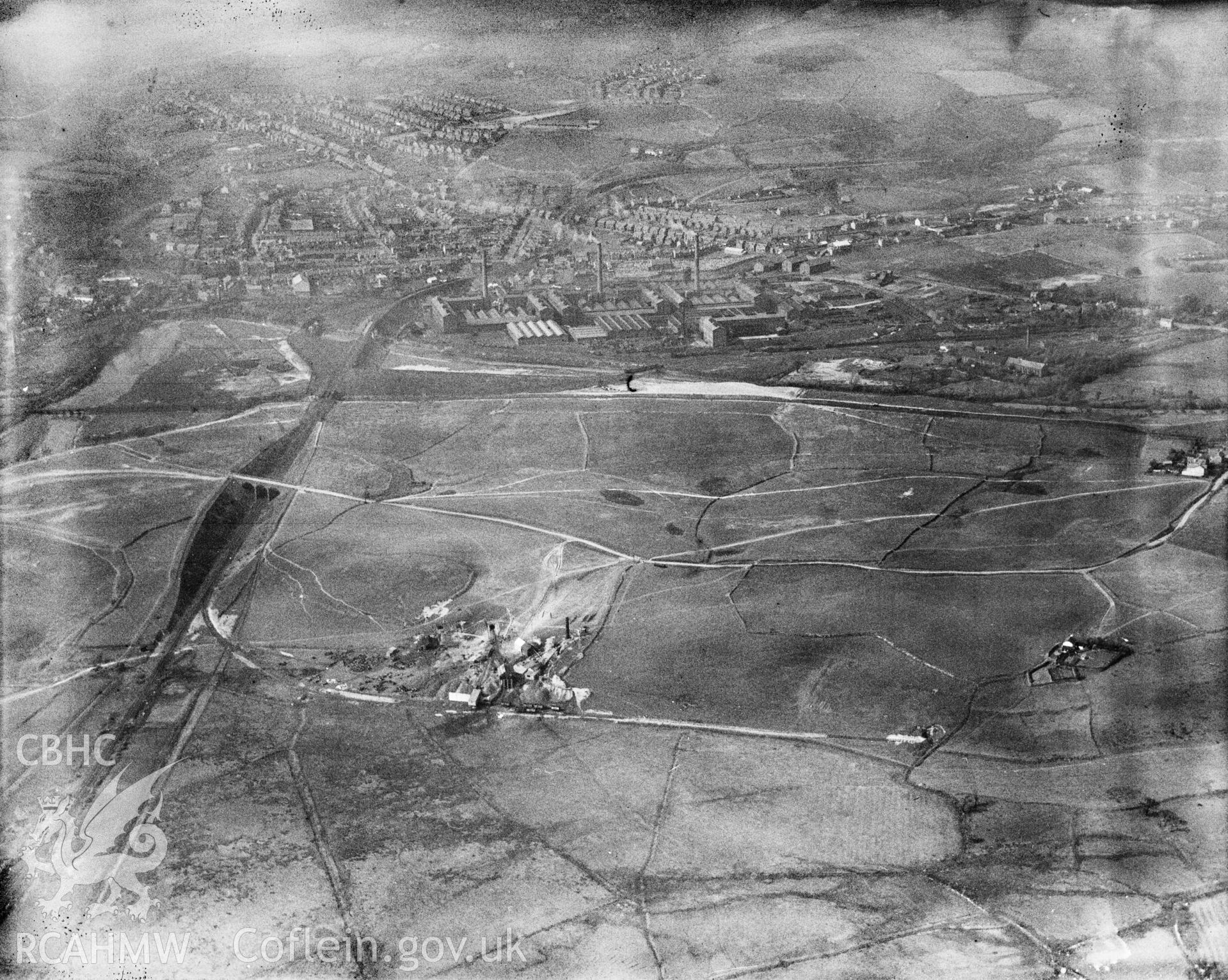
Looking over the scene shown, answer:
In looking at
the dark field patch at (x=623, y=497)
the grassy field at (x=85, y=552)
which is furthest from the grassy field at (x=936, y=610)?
the grassy field at (x=85, y=552)

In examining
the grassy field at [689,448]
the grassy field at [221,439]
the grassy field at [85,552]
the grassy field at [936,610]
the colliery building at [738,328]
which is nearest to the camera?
the grassy field at [936,610]

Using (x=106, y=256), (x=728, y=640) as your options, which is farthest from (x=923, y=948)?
(x=106, y=256)

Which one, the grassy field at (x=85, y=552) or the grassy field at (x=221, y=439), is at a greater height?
the grassy field at (x=85, y=552)

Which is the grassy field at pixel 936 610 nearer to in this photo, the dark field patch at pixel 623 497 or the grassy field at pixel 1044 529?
the grassy field at pixel 1044 529

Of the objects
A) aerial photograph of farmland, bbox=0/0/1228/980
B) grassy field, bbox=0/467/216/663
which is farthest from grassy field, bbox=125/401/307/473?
grassy field, bbox=0/467/216/663

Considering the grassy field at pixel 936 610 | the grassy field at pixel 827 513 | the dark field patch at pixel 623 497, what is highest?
the grassy field at pixel 936 610

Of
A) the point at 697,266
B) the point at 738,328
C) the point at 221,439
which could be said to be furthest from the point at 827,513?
the point at 697,266
